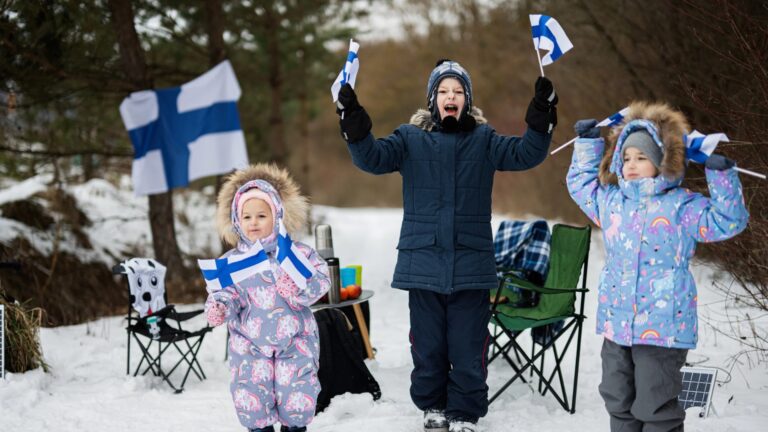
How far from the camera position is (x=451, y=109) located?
3.57 metres

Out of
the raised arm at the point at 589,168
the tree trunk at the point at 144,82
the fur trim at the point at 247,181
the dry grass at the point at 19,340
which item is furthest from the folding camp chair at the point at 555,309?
the tree trunk at the point at 144,82

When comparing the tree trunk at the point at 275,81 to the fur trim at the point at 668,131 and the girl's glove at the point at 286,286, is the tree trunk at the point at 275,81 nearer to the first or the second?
the girl's glove at the point at 286,286

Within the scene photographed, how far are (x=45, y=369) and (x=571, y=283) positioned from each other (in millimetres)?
3490

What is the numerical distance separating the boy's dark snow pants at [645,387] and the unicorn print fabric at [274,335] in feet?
4.26

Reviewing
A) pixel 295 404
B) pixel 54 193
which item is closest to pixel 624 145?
pixel 295 404

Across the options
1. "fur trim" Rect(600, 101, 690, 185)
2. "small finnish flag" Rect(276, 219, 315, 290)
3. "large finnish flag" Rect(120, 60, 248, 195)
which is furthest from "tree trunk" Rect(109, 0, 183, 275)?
"fur trim" Rect(600, 101, 690, 185)

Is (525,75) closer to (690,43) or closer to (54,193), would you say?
(690,43)

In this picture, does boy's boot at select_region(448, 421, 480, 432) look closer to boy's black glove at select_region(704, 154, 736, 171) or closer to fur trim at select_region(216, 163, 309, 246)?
fur trim at select_region(216, 163, 309, 246)

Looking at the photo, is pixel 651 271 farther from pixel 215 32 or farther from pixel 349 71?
pixel 215 32

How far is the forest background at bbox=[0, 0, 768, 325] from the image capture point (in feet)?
14.1

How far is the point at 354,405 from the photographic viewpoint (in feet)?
13.2

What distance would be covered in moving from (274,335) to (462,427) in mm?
1127

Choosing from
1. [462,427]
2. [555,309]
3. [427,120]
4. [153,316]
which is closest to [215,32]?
[153,316]

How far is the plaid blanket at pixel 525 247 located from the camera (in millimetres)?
4605
